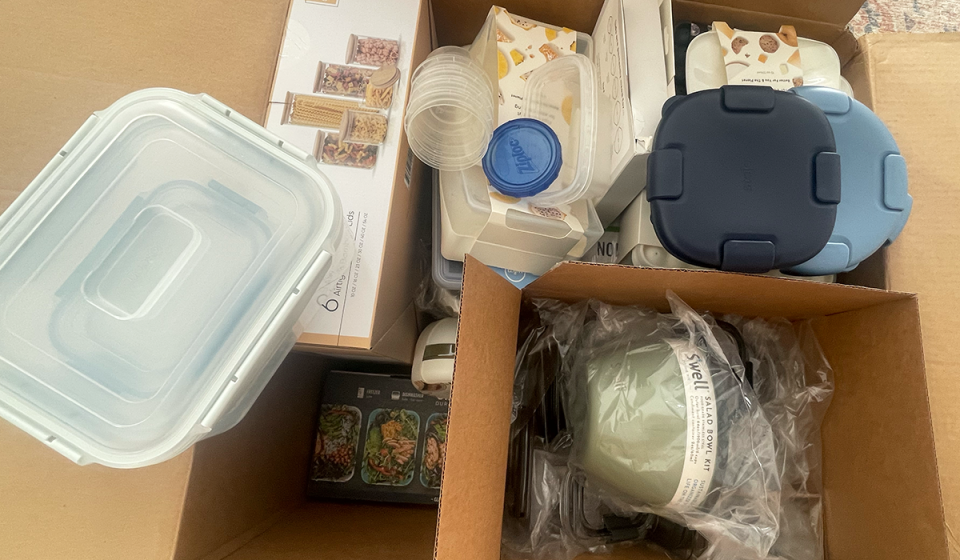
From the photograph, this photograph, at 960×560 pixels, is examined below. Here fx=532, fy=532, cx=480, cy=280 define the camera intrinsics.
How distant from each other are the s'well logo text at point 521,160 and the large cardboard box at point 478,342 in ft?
0.44

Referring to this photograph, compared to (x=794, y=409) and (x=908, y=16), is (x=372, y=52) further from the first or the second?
(x=908, y=16)

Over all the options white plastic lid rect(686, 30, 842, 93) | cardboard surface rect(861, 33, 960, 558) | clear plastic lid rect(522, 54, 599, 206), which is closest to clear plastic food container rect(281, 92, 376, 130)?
clear plastic lid rect(522, 54, 599, 206)

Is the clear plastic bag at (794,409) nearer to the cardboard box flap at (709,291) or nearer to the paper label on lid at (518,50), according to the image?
the cardboard box flap at (709,291)

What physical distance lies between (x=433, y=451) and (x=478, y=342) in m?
0.55

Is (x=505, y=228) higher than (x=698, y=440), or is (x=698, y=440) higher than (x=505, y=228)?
(x=505, y=228)

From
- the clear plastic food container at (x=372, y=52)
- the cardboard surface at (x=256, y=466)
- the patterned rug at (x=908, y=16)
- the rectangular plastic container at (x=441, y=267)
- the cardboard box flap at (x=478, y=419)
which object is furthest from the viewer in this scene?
the patterned rug at (x=908, y=16)

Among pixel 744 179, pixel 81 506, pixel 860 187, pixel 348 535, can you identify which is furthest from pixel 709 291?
pixel 81 506

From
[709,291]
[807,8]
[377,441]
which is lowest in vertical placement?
[377,441]

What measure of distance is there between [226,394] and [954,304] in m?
0.81

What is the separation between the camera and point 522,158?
64 centimetres

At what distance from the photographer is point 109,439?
1.54 ft

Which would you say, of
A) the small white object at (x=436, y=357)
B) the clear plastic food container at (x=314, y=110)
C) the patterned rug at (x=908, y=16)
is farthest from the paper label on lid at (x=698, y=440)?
the patterned rug at (x=908, y=16)

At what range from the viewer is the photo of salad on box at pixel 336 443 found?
975 mm

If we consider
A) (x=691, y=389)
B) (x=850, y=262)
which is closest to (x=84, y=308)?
(x=691, y=389)
